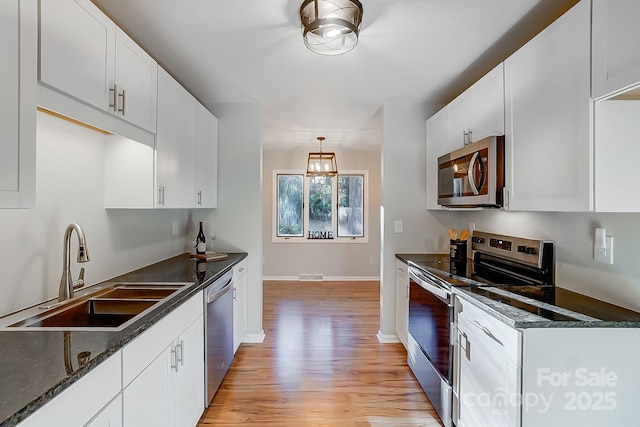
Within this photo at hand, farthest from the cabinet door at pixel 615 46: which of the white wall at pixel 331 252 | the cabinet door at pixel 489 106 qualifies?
the white wall at pixel 331 252

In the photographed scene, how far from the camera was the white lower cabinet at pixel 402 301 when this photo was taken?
2.89 m

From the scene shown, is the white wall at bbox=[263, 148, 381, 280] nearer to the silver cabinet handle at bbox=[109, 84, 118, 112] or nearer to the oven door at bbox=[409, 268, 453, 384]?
the oven door at bbox=[409, 268, 453, 384]

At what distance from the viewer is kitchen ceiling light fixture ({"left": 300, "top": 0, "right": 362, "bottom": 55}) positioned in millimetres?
1587

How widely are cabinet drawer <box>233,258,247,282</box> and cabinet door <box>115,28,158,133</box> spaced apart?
132cm

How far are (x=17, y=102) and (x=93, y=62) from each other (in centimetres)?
53

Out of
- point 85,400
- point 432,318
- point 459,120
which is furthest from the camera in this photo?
point 459,120

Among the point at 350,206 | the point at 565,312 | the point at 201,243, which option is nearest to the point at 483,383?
the point at 565,312

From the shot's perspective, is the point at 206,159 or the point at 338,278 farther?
the point at 338,278

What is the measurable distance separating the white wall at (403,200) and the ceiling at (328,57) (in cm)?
23

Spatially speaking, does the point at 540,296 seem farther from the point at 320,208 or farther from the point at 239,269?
the point at 320,208

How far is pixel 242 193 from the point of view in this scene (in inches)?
130

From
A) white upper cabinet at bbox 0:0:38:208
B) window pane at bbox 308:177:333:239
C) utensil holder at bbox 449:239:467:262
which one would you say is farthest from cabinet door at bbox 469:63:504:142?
window pane at bbox 308:177:333:239

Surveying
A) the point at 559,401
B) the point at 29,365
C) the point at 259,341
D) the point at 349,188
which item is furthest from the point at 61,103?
the point at 349,188

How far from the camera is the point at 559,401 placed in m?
1.33
